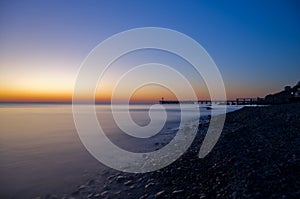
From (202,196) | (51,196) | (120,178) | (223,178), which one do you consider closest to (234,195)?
(202,196)

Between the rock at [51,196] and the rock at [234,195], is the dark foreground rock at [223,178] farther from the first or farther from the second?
the rock at [51,196]

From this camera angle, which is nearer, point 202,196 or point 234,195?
point 234,195

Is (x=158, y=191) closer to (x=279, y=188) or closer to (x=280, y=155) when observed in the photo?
(x=279, y=188)

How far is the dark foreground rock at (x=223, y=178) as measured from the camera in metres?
4.79

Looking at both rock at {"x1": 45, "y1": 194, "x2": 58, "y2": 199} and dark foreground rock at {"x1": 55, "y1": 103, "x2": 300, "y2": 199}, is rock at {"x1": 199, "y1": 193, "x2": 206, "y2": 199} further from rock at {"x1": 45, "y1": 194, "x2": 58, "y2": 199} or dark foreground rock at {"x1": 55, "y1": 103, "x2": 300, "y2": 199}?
rock at {"x1": 45, "y1": 194, "x2": 58, "y2": 199}

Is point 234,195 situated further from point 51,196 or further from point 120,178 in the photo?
point 51,196

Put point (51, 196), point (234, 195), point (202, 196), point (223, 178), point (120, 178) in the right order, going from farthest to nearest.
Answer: point (120, 178)
point (51, 196)
point (223, 178)
point (202, 196)
point (234, 195)

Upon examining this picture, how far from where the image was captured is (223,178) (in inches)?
225

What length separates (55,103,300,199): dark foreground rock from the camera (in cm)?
479

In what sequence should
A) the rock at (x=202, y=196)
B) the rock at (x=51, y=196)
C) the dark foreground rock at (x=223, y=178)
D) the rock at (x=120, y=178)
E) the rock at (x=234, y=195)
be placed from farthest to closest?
the rock at (x=120, y=178)
the rock at (x=51, y=196)
the rock at (x=202, y=196)
the dark foreground rock at (x=223, y=178)
the rock at (x=234, y=195)

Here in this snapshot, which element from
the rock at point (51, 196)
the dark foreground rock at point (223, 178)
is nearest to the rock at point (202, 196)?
the dark foreground rock at point (223, 178)

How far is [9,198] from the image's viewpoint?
6.69m

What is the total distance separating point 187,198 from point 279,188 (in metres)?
2.08

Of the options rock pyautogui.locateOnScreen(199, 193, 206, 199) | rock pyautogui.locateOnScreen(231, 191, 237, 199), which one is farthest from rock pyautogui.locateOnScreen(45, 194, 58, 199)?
rock pyautogui.locateOnScreen(231, 191, 237, 199)
